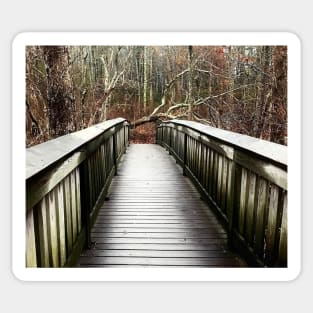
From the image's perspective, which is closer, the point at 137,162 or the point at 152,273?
the point at 152,273

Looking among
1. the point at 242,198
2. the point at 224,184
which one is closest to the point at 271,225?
the point at 242,198

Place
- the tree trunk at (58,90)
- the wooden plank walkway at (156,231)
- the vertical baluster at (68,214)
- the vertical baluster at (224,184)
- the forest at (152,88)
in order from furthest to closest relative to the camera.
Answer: the forest at (152,88) < the tree trunk at (58,90) < the vertical baluster at (224,184) < the wooden plank walkway at (156,231) < the vertical baluster at (68,214)

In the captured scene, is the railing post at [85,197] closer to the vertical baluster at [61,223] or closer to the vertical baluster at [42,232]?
the vertical baluster at [61,223]

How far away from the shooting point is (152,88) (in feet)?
48.9

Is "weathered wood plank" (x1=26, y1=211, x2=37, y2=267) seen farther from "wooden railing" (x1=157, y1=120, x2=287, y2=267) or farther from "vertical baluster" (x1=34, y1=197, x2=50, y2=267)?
"wooden railing" (x1=157, y1=120, x2=287, y2=267)

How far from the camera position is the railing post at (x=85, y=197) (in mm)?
2463

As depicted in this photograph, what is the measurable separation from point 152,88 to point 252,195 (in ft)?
43.4

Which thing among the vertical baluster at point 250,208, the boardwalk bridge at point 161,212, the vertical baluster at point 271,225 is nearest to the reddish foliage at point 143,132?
the boardwalk bridge at point 161,212
